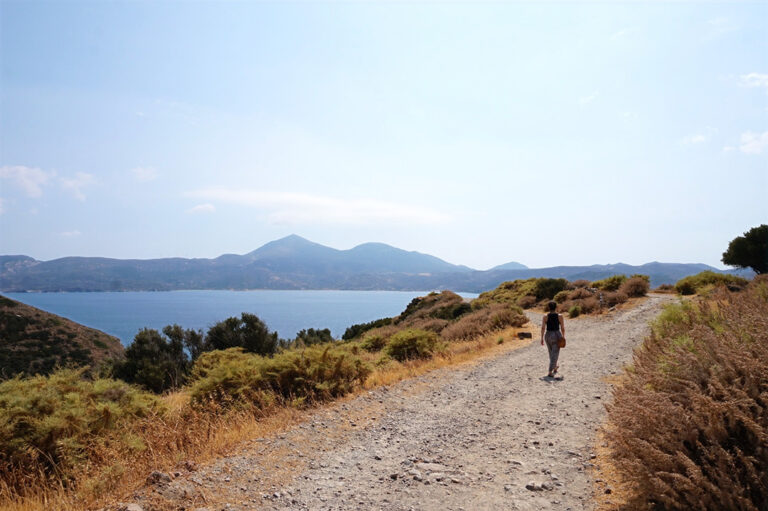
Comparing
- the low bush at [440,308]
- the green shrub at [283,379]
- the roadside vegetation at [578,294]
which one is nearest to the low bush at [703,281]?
the roadside vegetation at [578,294]

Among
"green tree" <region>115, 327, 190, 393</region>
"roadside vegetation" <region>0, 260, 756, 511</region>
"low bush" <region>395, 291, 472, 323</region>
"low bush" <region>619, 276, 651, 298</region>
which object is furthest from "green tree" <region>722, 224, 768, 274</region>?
"green tree" <region>115, 327, 190, 393</region>

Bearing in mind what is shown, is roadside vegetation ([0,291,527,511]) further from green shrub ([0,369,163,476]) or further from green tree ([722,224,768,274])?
green tree ([722,224,768,274])

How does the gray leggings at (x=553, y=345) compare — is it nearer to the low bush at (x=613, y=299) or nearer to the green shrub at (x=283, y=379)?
the green shrub at (x=283, y=379)

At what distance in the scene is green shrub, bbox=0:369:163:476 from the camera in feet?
18.5

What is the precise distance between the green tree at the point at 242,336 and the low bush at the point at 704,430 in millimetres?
24425

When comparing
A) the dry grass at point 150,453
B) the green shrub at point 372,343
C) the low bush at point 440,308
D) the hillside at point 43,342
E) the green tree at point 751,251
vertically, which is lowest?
the hillside at point 43,342

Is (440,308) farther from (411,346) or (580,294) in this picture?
(411,346)

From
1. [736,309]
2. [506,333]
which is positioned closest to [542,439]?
[736,309]

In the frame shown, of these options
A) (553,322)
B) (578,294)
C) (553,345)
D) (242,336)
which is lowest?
(242,336)

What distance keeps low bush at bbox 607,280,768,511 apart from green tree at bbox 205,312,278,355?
80.1ft

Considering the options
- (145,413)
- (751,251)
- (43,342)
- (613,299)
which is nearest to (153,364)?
(145,413)

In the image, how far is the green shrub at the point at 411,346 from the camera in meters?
13.6

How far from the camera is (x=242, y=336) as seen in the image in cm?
2592

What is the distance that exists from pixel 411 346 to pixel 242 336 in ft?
52.0
